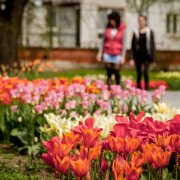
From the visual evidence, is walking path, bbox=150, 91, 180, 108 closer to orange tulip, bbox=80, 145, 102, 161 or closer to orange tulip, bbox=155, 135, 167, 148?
orange tulip, bbox=155, 135, 167, 148

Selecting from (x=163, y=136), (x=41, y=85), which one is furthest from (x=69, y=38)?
(x=163, y=136)

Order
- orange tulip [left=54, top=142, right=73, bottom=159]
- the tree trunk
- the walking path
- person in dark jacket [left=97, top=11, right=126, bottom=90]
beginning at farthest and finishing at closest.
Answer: the tree trunk < person in dark jacket [left=97, top=11, right=126, bottom=90] < the walking path < orange tulip [left=54, top=142, right=73, bottom=159]

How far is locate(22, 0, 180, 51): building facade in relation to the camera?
4047 centimetres

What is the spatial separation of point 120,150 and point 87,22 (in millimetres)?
36969

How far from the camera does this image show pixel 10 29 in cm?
2286

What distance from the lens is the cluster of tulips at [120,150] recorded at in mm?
3679

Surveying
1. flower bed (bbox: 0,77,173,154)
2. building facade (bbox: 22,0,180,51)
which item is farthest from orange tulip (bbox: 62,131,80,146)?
building facade (bbox: 22,0,180,51)

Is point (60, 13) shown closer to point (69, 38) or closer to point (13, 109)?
point (69, 38)

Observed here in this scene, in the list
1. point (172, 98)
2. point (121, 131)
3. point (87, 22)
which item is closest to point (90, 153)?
point (121, 131)

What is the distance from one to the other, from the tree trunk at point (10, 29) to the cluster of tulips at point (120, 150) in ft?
60.2

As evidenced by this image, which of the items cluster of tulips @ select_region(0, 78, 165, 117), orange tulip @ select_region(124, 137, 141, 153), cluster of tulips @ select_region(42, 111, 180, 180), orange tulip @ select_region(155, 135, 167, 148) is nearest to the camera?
cluster of tulips @ select_region(42, 111, 180, 180)

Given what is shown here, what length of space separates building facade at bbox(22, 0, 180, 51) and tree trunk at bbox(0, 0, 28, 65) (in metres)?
16.3

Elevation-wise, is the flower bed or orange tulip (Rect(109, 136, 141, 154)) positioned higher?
orange tulip (Rect(109, 136, 141, 154))

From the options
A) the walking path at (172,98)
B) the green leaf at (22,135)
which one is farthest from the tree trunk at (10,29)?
the green leaf at (22,135)
